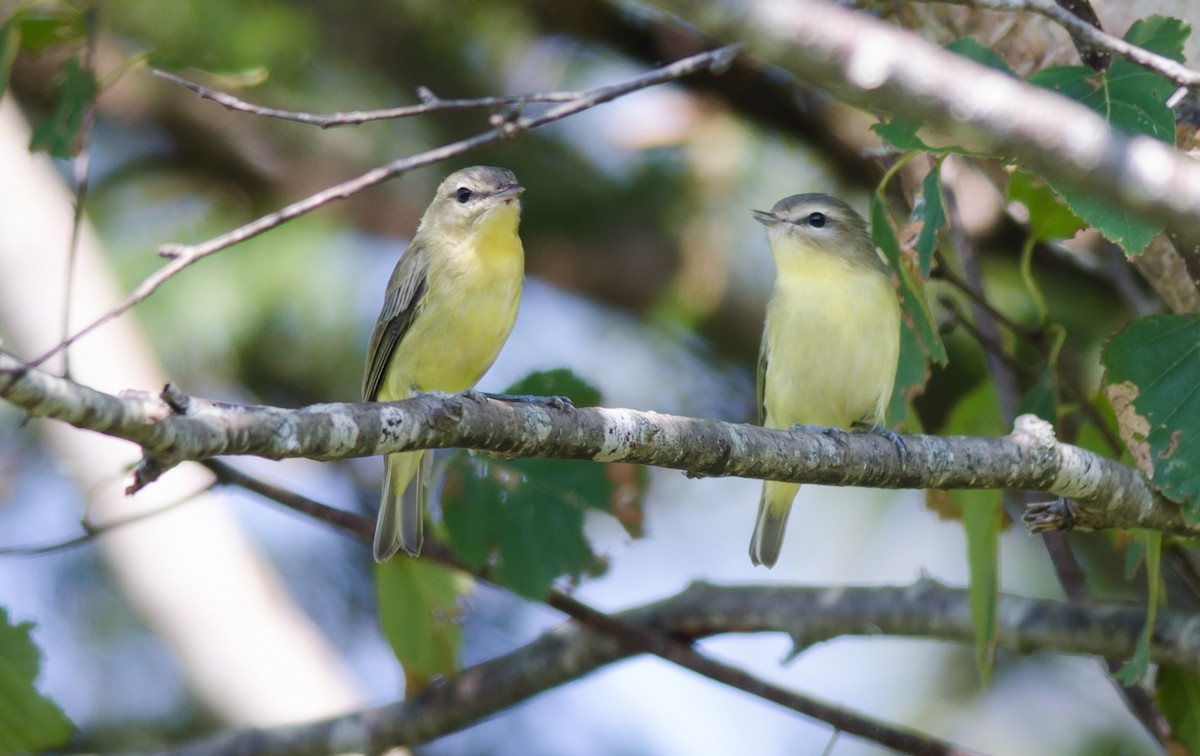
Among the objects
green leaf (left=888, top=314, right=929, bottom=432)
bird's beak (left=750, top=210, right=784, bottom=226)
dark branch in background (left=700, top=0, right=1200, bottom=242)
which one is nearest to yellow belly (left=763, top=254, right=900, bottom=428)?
bird's beak (left=750, top=210, right=784, bottom=226)

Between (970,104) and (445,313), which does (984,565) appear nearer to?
(445,313)

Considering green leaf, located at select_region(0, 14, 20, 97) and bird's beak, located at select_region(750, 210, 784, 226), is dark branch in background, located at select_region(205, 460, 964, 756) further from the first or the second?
bird's beak, located at select_region(750, 210, 784, 226)

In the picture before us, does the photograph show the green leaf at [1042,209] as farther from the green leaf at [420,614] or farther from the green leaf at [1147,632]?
the green leaf at [420,614]

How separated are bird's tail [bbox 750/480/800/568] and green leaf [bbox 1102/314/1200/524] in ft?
5.86

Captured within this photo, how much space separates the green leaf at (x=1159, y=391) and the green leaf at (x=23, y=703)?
2968 millimetres

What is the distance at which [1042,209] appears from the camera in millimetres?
3721

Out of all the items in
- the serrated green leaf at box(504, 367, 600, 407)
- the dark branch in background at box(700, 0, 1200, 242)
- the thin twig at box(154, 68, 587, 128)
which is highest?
the dark branch in background at box(700, 0, 1200, 242)

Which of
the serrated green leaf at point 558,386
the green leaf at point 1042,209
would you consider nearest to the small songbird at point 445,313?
the serrated green leaf at point 558,386

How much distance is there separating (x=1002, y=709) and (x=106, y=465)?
4.95 m

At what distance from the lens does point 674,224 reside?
20.1ft

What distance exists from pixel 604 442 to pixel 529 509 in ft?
3.96

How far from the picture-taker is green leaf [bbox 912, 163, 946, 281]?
129 inches

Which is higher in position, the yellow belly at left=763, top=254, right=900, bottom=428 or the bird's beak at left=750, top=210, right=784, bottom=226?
the bird's beak at left=750, top=210, right=784, bottom=226

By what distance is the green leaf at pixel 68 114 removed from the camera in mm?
3184
